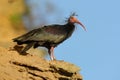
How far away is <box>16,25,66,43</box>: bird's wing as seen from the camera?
55.2ft

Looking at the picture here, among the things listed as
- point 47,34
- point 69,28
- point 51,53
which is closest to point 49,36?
point 47,34

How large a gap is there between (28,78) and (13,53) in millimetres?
1188

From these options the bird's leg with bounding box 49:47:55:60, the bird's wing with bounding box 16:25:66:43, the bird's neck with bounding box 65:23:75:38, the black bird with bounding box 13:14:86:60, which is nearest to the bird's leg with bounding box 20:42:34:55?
the black bird with bounding box 13:14:86:60

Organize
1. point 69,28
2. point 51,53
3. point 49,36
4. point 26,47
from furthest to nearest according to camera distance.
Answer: point 69,28, point 49,36, point 51,53, point 26,47

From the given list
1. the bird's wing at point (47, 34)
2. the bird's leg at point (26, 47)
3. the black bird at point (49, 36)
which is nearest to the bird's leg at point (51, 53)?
the black bird at point (49, 36)

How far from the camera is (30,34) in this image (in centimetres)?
1689

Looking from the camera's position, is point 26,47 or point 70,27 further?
point 70,27

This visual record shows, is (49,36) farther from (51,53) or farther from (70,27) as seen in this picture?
(70,27)

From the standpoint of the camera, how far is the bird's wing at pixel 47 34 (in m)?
16.8

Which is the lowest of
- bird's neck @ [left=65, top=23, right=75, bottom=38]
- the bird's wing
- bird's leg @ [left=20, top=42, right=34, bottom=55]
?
bird's leg @ [left=20, top=42, right=34, bottom=55]

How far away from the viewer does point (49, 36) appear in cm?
1744

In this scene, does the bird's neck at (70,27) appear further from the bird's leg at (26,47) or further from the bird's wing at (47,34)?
the bird's leg at (26,47)

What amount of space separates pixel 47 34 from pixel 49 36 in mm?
112

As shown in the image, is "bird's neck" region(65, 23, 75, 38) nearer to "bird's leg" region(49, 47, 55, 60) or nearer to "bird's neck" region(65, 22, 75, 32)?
"bird's neck" region(65, 22, 75, 32)
